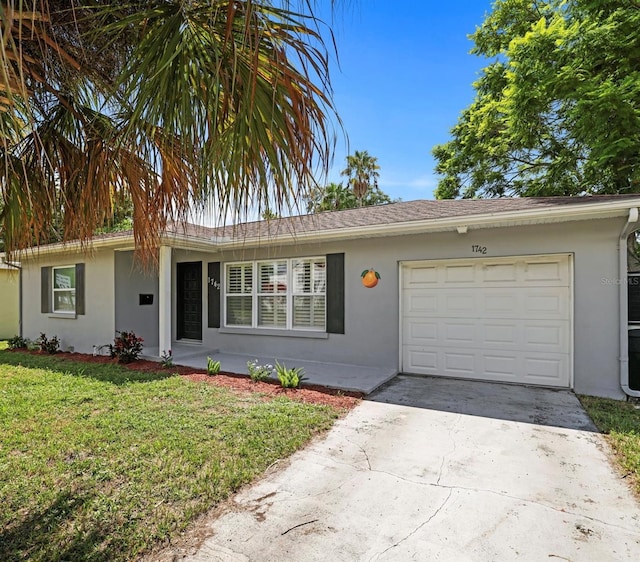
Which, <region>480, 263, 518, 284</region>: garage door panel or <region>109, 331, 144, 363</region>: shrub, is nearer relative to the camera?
<region>480, 263, 518, 284</region>: garage door panel

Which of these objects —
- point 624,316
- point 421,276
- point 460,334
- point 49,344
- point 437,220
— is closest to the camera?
point 624,316

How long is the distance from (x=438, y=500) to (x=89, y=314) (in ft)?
33.2

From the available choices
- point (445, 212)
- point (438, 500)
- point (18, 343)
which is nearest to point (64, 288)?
point (18, 343)

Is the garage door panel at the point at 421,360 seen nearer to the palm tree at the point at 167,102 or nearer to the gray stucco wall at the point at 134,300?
the palm tree at the point at 167,102

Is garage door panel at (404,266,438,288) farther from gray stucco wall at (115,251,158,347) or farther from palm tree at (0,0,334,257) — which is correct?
gray stucco wall at (115,251,158,347)

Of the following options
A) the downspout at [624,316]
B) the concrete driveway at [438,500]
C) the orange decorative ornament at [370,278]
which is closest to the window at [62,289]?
the orange decorative ornament at [370,278]

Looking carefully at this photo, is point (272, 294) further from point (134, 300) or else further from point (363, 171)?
point (363, 171)

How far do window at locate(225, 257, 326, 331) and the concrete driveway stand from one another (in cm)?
405

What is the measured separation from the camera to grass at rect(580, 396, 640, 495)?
3607 millimetres

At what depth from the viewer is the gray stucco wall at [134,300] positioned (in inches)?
385

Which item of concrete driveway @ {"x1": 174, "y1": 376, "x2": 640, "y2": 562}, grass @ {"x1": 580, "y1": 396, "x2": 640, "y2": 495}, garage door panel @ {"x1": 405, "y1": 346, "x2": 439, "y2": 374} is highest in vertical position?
garage door panel @ {"x1": 405, "y1": 346, "x2": 439, "y2": 374}

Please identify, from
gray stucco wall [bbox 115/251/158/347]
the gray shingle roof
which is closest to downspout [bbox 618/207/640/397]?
the gray shingle roof

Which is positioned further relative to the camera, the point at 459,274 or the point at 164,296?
the point at 164,296

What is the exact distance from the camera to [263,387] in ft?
21.2
